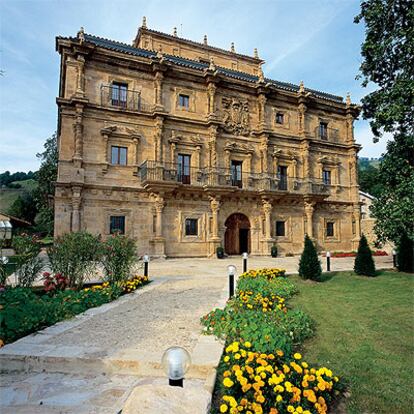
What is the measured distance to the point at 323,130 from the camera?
87.2 ft

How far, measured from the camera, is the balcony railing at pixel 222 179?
18.7 m

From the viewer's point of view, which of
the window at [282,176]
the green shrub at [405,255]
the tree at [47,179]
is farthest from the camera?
the tree at [47,179]

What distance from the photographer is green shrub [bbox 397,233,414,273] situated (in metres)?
12.6

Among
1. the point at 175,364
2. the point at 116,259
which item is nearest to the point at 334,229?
the point at 116,259

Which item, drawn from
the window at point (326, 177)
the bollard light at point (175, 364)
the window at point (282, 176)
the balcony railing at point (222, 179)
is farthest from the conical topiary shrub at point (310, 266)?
the window at point (326, 177)

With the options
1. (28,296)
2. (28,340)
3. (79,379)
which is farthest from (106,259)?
(79,379)

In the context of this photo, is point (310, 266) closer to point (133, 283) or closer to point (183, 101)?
point (133, 283)

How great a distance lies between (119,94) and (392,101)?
16.0 meters

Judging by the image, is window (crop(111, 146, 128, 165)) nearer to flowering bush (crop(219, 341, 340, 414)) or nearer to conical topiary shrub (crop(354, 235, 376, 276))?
conical topiary shrub (crop(354, 235, 376, 276))

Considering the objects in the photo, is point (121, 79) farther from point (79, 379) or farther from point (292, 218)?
point (79, 379)

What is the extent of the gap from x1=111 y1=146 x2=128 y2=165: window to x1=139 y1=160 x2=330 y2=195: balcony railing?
1.30 meters

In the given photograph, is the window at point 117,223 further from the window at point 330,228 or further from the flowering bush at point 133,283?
the window at point 330,228

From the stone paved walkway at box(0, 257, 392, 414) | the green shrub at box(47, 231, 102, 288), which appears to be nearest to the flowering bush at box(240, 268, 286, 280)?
the stone paved walkway at box(0, 257, 392, 414)

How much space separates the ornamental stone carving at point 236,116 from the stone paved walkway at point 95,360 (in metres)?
18.4
